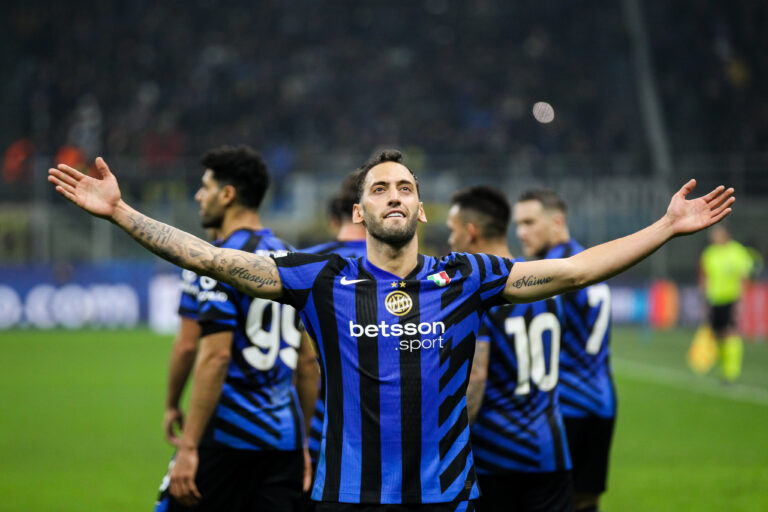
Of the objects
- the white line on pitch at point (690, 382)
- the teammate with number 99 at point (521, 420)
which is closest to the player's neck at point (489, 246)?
the teammate with number 99 at point (521, 420)

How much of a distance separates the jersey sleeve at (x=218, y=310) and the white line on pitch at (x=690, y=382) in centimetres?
1041

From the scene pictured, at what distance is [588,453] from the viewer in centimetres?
596

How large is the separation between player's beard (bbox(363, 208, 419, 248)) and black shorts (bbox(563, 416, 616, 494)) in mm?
2503

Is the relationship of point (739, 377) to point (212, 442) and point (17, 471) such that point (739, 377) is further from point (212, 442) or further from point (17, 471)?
point (212, 442)

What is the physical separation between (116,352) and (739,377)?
36.4 feet

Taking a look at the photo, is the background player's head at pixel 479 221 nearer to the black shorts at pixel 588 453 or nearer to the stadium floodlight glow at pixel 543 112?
the black shorts at pixel 588 453

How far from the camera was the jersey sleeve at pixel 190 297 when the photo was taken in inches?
195

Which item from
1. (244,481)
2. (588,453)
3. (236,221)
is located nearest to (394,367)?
(244,481)

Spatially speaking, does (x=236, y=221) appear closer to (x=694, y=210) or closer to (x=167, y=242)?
(x=167, y=242)

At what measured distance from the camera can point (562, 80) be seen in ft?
98.3

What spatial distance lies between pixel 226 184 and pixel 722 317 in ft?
41.1

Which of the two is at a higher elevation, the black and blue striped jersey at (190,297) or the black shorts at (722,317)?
the black shorts at (722,317)

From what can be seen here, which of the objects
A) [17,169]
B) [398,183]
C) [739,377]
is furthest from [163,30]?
[398,183]

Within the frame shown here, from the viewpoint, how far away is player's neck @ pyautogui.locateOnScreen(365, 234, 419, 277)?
387 cm
